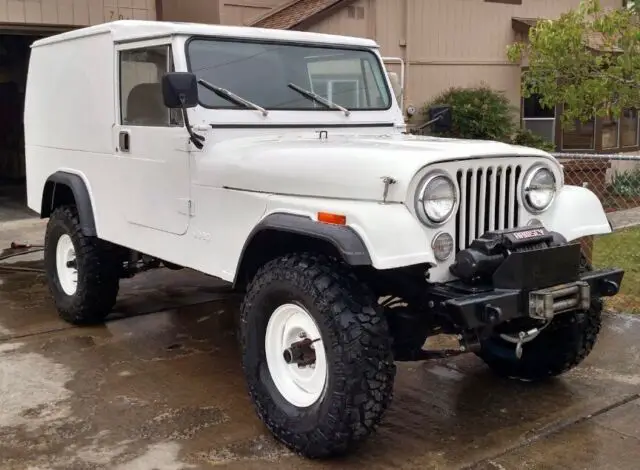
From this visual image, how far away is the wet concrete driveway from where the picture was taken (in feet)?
12.1

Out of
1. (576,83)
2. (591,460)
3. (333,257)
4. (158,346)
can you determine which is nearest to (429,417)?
(591,460)

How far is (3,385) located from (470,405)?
2.77 m

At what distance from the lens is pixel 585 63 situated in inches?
307

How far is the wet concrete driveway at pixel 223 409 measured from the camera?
369cm

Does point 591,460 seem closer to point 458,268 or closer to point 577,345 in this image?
point 577,345

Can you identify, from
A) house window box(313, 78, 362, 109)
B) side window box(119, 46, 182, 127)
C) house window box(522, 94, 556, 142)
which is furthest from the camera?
house window box(522, 94, 556, 142)

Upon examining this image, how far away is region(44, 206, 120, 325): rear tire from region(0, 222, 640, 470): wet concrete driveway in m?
0.15

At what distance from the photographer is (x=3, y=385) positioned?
4676mm

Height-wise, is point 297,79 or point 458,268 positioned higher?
point 297,79

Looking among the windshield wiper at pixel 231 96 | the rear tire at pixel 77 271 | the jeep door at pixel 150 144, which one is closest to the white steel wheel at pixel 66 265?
the rear tire at pixel 77 271

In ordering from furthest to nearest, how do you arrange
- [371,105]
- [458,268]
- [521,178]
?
[371,105]
[521,178]
[458,268]

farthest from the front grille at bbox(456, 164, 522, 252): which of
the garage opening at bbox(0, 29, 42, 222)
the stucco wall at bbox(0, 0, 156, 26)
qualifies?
the garage opening at bbox(0, 29, 42, 222)

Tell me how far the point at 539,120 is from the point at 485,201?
12.1 m

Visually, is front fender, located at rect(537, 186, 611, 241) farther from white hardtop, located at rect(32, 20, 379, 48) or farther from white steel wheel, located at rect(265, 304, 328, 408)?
white hardtop, located at rect(32, 20, 379, 48)
